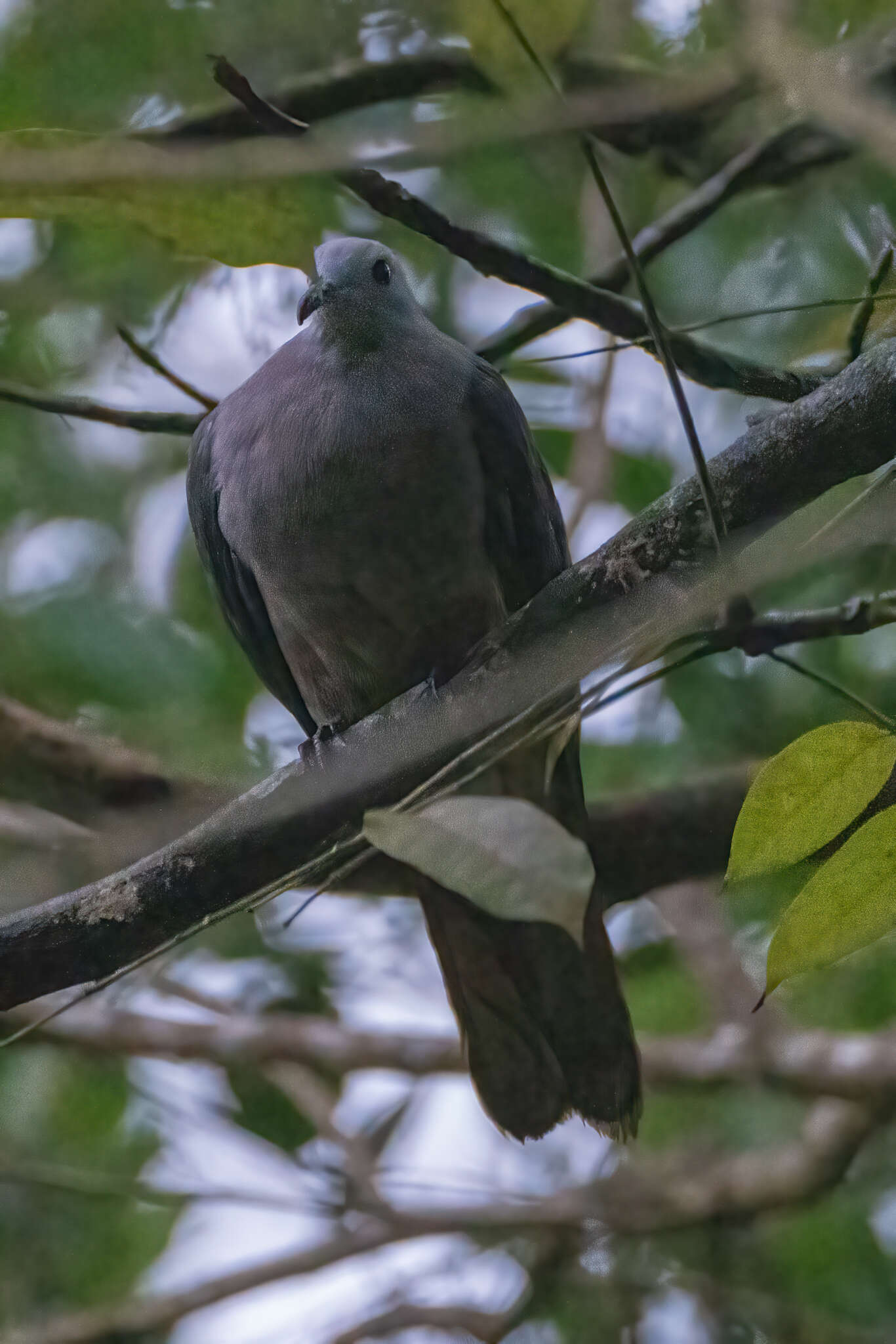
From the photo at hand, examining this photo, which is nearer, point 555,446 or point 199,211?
point 199,211

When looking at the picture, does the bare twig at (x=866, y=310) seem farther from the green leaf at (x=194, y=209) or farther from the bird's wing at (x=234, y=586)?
the bird's wing at (x=234, y=586)

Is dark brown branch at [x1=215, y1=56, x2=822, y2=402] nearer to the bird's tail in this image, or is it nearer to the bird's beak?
the bird's beak

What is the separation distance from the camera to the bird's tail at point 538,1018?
280cm

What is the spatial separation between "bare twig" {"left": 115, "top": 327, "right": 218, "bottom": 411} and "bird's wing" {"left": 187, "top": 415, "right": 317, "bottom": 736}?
6 centimetres

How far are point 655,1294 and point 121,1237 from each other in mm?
1562

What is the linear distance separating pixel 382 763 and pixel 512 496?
89 cm

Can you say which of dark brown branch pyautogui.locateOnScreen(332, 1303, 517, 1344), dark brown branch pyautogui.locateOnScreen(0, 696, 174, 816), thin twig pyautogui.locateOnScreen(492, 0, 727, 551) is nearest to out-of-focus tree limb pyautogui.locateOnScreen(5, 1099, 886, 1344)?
dark brown branch pyautogui.locateOnScreen(332, 1303, 517, 1344)

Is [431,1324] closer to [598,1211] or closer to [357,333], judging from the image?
[598,1211]

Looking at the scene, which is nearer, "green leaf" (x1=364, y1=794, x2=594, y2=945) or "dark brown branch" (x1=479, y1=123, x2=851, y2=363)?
"green leaf" (x1=364, y1=794, x2=594, y2=945)

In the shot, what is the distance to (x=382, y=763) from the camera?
7.14ft

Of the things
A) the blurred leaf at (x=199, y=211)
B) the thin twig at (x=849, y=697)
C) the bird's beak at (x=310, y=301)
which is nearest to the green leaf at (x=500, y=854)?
the thin twig at (x=849, y=697)

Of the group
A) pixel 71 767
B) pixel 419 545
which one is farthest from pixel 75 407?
pixel 71 767

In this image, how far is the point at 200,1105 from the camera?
3.93 meters

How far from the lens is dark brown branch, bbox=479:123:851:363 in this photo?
263cm
